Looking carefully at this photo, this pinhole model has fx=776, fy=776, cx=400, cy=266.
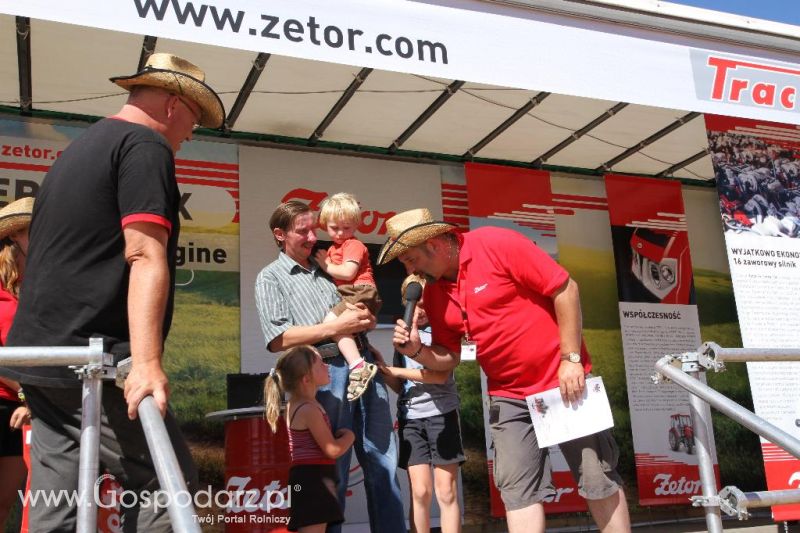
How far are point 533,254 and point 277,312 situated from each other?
1342mm

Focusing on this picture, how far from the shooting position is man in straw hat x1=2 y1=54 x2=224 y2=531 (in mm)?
1953

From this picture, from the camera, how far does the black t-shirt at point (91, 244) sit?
79.9 inches

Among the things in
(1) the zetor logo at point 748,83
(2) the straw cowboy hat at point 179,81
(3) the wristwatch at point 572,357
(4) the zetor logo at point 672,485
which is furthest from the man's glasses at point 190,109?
(4) the zetor logo at point 672,485

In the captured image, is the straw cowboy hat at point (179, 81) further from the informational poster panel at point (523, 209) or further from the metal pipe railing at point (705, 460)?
the informational poster panel at point (523, 209)

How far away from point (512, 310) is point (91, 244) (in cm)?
167

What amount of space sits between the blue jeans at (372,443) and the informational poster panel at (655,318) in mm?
4314

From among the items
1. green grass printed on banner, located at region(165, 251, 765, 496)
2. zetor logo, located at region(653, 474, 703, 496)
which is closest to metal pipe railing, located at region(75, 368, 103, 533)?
green grass printed on banner, located at region(165, 251, 765, 496)

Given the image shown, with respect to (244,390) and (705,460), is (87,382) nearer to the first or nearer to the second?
(705,460)

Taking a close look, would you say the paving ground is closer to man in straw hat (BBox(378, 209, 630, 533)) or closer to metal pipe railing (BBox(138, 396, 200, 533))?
man in straw hat (BBox(378, 209, 630, 533))

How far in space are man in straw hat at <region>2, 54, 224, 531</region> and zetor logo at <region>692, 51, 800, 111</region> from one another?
3.85 m

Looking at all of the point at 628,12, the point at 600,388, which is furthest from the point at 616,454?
the point at 628,12

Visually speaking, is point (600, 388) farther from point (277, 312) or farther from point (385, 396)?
point (277, 312)

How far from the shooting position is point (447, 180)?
24.1ft

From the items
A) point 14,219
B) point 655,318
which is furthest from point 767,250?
point 14,219
